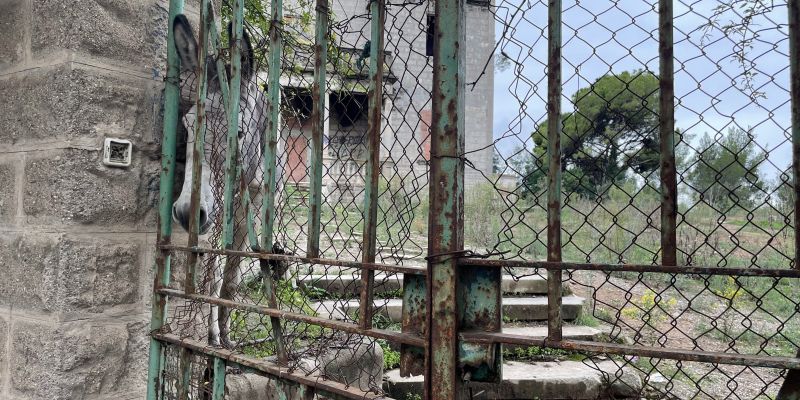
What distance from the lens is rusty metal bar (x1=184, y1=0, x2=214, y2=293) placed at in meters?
1.74

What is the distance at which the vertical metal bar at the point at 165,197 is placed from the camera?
1889mm

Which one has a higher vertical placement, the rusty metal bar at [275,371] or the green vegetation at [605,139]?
the green vegetation at [605,139]

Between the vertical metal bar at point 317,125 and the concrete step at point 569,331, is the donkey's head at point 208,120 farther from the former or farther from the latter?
the concrete step at point 569,331

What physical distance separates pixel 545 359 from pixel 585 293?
1.85 metres

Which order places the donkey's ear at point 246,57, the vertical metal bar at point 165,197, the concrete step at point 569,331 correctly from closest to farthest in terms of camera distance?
1. the donkey's ear at point 246,57
2. the vertical metal bar at point 165,197
3. the concrete step at point 569,331

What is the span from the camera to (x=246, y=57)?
74.2 inches

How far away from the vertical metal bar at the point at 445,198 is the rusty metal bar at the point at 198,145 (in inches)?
34.6

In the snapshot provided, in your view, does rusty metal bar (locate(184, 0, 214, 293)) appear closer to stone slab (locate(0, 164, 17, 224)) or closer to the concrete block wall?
the concrete block wall

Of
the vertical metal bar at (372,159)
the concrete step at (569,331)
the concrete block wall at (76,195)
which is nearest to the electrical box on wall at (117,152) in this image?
the concrete block wall at (76,195)

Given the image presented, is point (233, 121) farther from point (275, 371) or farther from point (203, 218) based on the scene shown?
point (275, 371)

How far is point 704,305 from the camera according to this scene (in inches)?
213

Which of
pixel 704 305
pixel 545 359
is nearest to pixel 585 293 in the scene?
pixel 704 305

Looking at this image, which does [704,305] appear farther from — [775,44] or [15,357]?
[15,357]

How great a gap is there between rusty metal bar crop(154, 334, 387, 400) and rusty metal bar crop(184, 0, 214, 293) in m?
0.19
